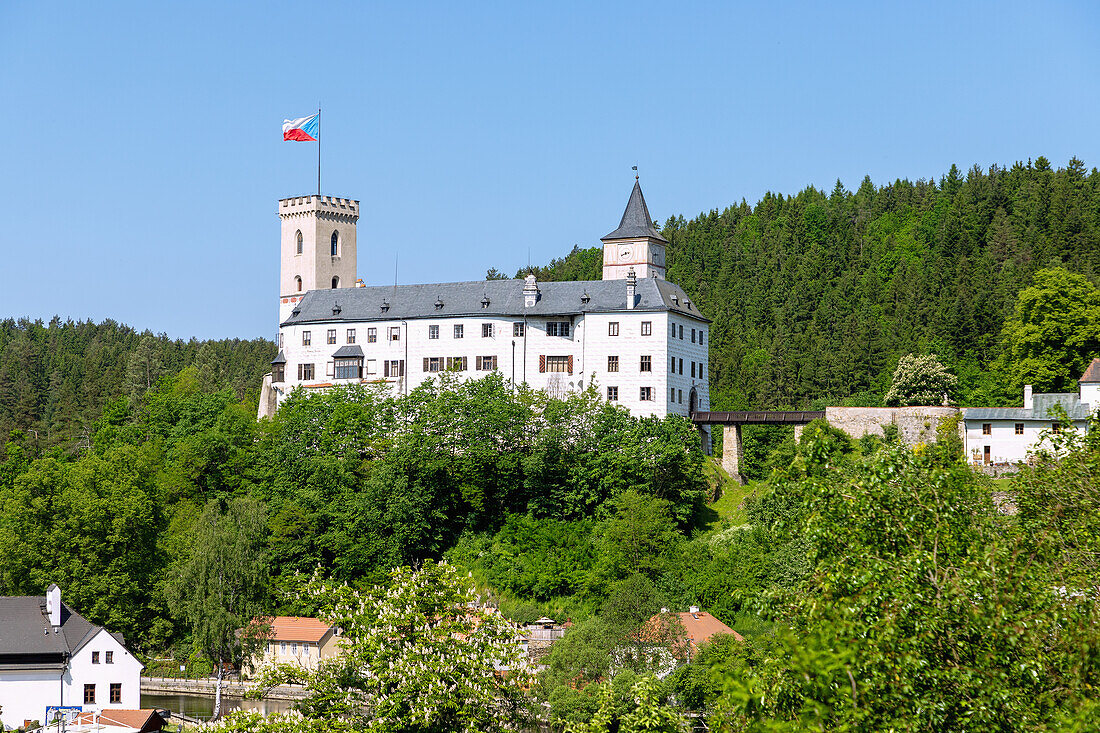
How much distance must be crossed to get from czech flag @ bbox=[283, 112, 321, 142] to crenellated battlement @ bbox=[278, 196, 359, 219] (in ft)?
12.1

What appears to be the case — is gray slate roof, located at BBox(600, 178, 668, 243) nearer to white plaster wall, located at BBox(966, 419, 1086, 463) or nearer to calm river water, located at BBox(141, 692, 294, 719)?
white plaster wall, located at BBox(966, 419, 1086, 463)

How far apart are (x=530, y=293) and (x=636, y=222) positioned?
9.62 meters

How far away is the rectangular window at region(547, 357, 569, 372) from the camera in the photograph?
66438 millimetres

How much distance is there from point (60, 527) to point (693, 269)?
7106cm

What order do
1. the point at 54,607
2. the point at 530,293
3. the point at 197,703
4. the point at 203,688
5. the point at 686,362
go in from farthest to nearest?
the point at 530,293 → the point at 686,362 → the point at 203,688 → the point at 197,703 → the point at 54,607

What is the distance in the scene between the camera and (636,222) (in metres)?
73.9

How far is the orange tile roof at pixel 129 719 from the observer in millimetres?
40906

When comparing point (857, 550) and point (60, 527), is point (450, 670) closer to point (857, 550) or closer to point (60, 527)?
point (857, 550)

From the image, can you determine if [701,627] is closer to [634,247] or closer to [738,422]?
[738,422]

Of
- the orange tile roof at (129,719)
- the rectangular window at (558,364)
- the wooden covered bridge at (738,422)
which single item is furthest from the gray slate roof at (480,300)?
the orange tile roof at (129,719)

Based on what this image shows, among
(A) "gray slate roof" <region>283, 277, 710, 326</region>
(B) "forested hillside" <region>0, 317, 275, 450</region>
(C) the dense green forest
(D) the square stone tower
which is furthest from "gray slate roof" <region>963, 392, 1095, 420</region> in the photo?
(B) "forested hillside" <region>0, 317, 275, 450</region>

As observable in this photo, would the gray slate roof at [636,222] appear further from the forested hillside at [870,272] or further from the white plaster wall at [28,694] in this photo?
the white plaster wall at [28,694]

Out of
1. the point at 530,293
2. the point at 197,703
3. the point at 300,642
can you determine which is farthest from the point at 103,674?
the point at 530,293

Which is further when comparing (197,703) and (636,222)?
(636,222)
